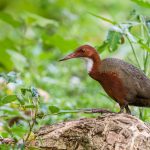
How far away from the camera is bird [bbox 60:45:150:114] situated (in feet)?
18.4

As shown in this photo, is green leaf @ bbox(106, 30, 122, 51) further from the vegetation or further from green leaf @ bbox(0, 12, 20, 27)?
green leaf @ bbox(0, 12, 20, 27)

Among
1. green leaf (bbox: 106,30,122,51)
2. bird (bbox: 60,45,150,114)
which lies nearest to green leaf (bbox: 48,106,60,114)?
bird (bbox: 60,45,150,114)

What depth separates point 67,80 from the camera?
33.7 ft

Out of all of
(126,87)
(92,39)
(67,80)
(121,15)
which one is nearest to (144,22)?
(126,87)

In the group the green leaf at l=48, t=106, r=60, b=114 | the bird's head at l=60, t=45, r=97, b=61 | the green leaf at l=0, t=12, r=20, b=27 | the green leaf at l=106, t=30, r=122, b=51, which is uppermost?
the green leaf at l=0, t=12, r=20, b=27

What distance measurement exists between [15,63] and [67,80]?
1085 millimetres

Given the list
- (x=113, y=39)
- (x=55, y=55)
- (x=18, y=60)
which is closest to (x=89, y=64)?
(x=113, y=39)

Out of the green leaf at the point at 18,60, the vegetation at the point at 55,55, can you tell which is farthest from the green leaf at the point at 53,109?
the green leaf at the point at 18,60

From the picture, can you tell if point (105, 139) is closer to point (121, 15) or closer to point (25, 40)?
point (25, 40)

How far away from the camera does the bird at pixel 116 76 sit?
560cm

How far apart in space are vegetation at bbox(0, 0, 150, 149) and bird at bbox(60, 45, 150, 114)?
9.0 inches

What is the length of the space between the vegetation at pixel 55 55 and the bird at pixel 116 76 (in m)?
0.23

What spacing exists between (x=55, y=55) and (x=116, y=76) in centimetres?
590

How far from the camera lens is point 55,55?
37.6 feet
